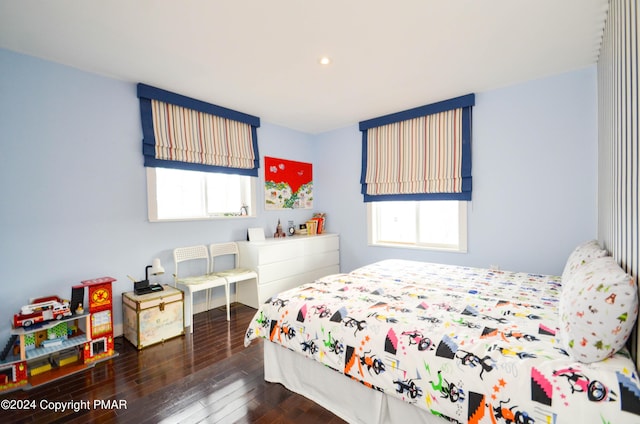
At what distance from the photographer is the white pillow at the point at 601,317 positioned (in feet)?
3.74

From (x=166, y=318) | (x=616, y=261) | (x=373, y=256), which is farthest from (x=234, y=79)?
(x=616, y=261)

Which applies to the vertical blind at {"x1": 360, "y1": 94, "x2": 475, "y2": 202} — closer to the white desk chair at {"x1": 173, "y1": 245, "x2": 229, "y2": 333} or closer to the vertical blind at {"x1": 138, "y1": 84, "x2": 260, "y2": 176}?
the vertical blind at {"x1": 138, "y1": 84, "x2": 260, "y2": 176}

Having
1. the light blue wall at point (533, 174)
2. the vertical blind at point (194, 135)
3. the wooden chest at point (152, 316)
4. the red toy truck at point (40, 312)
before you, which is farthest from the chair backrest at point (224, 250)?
the light blue wall at point (533, 174)

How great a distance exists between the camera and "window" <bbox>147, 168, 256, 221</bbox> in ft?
10.6

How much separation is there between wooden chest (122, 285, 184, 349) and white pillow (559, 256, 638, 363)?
3047 mm

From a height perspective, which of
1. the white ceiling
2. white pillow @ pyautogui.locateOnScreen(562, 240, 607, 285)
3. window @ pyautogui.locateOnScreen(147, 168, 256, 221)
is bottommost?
white pillow @ pyautogui.locateOnScreen(562, 240, 607, 285)

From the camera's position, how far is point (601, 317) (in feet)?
3.83

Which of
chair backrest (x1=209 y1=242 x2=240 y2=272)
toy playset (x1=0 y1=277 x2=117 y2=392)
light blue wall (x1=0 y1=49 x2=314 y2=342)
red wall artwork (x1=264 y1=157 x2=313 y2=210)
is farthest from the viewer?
red wall artwork (x1=264 y1=157 x2=313 y2=210)

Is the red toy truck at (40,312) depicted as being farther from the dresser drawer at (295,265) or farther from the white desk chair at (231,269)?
the dresser drawer at (295,265)

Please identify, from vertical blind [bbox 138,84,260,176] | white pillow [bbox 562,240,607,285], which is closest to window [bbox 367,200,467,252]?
white pillow [bbox 562,240,607,285]

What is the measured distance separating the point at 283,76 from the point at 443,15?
1509 millimetres

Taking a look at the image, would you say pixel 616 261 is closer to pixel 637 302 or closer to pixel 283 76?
pixel 637 302

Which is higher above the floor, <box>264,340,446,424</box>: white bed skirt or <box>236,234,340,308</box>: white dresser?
<box>236,234,340,308</box>: white dresser

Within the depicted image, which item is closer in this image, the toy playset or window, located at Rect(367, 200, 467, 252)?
the toy playset
